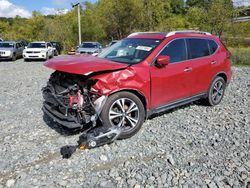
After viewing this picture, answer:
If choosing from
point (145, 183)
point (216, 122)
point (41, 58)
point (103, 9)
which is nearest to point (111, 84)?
point (145, 183)

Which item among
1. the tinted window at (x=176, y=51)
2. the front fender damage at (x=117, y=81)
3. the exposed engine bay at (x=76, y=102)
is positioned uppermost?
the tinted window at (x=176, y=51)

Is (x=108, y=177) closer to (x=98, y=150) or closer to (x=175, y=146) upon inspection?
(x=98, y=150)

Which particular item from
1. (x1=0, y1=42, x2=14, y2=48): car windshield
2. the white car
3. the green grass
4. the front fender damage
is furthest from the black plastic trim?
(x1=0, y1=42, x2=14, y2=48): car windshield

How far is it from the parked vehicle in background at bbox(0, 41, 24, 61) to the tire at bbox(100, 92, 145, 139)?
19.6 meters

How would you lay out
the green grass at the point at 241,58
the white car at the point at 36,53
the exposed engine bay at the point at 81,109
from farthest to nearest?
the white car at the point at 36,53, the green grass at the point at 241,58, the exposed engine bay at the point at 81,109

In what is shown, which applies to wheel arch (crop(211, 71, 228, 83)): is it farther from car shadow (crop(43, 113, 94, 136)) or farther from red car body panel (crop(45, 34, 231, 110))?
car shadow (crop(43, 113, 94, 136))

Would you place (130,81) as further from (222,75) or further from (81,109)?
(222,75)

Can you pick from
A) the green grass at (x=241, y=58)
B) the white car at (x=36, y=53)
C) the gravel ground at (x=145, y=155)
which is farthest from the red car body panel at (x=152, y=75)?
the white car at (x=36, y=53)

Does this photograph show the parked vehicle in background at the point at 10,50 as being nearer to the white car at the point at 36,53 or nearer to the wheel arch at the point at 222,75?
the white car at the point at 36,53

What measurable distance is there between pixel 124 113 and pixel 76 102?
0.85 meters

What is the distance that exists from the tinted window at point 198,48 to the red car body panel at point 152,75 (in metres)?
0.10

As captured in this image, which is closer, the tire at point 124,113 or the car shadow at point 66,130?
the tire at point 124,113

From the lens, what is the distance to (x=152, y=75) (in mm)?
5559

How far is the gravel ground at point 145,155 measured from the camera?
13.0 ft
